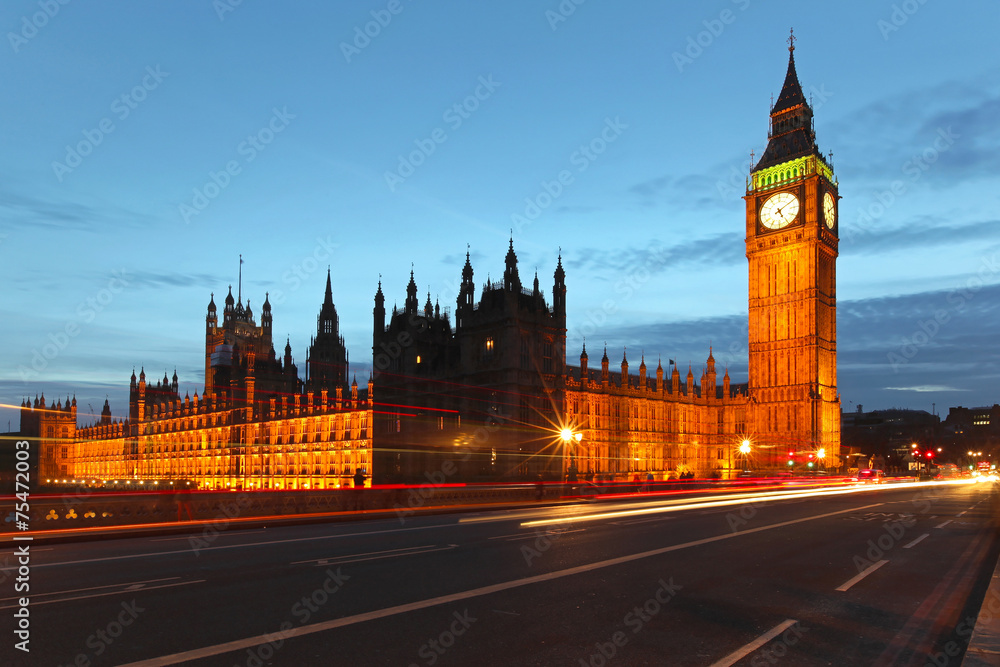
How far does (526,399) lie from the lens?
69.8 metres

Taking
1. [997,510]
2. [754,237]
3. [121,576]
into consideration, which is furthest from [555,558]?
[754,237]

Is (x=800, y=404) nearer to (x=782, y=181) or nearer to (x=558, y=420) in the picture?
(x=782, y=181)

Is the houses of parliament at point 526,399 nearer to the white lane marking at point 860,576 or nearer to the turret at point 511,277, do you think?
the turret at point 511,277

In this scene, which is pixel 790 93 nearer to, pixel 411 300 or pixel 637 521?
pixel 411 300

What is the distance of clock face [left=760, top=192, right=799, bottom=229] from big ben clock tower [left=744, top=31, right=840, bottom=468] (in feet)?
0.42

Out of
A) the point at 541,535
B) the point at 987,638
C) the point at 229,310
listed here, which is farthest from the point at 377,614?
the point at 229,310

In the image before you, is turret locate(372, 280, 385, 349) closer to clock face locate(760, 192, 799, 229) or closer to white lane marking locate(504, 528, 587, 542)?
clock face locate(760, 192, 799, 229)

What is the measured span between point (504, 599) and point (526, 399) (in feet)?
192

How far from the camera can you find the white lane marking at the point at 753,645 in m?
8.21

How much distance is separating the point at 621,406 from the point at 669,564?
7023 centimetres

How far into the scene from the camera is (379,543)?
18.4 m

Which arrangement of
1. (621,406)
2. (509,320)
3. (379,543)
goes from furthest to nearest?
1. (621,406)
2. (509,320)
3. (379,543)

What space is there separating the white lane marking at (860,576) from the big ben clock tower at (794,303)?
80253 millimetres

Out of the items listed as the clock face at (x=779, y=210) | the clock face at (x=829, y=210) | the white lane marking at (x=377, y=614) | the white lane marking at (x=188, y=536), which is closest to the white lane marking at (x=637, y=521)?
→ the white lane marking at (x=377, y=614)
